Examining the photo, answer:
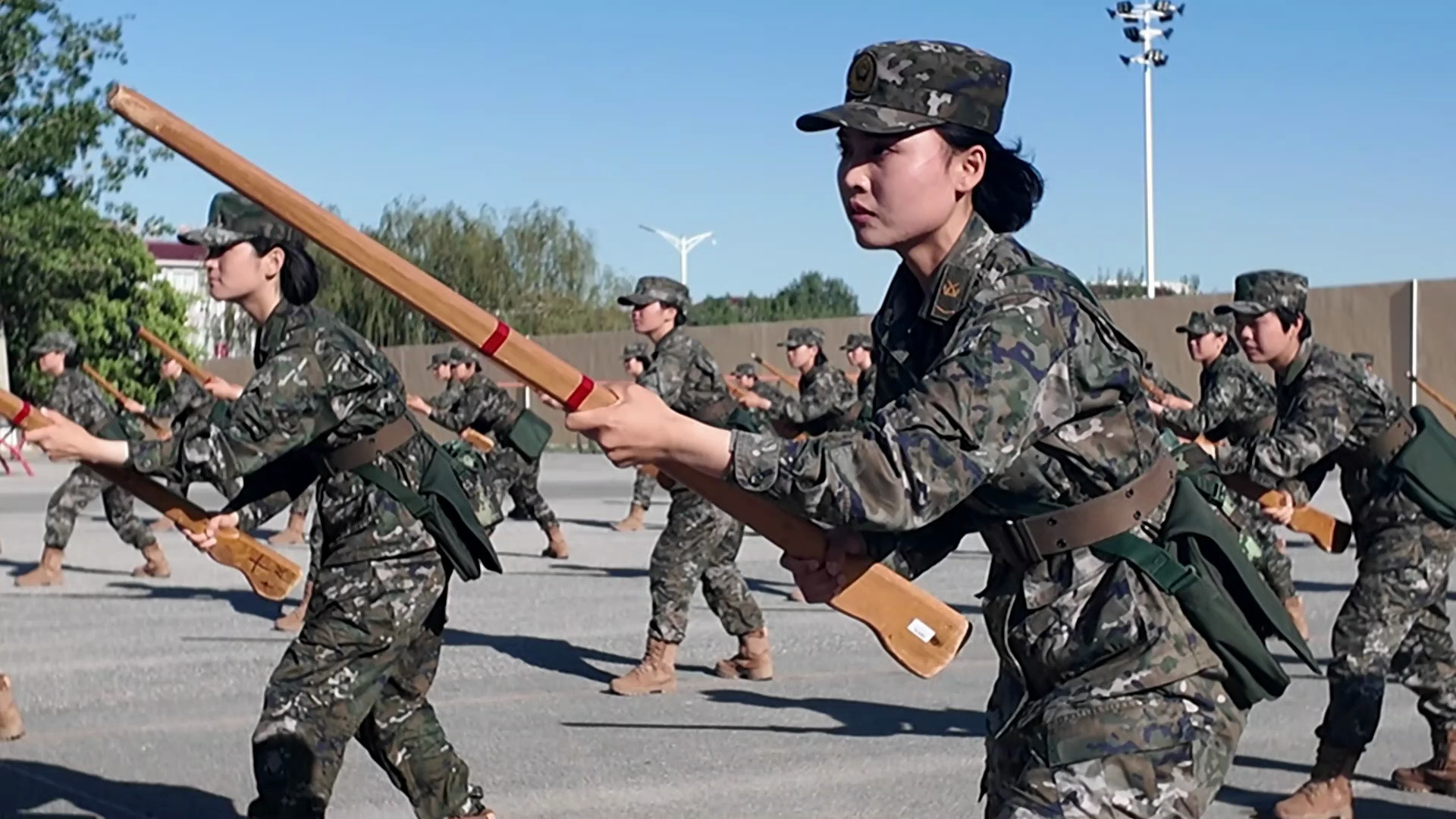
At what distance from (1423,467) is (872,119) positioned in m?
4.07

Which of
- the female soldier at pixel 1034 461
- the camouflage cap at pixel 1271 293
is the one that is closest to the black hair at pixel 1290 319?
the camouflage cap at pixel 1271 293

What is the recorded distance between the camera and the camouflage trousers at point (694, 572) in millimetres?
9250

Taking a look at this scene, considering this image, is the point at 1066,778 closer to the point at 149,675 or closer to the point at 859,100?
the point at 859,100

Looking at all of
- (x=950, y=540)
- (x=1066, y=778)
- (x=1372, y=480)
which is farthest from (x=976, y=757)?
(x=1066, y=778)

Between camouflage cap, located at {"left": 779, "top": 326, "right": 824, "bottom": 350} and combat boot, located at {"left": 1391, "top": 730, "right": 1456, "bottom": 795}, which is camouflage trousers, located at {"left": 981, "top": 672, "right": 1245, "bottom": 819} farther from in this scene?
camouflage cap, located at {"left": 779, "top": 326, "right": 824, "bottom": 350}

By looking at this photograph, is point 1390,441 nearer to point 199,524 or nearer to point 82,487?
point 199,524

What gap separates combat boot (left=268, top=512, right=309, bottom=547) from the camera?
1716cm

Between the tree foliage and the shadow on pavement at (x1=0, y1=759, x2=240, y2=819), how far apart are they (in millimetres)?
46121

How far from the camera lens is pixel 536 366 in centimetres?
335

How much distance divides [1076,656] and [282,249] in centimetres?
306

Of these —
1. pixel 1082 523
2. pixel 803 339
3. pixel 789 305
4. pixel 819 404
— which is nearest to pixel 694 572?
pixel 1082 523

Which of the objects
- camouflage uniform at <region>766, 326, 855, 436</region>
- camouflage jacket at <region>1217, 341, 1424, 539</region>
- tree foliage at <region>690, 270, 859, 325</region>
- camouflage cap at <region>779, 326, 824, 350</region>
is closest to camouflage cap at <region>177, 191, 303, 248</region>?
camouflage jacket at <region>1217, 341, 1424, 539</region>

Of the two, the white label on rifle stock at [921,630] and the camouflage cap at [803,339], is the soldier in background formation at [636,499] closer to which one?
the camouflage cap at [803,339]

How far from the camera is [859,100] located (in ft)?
11.1
